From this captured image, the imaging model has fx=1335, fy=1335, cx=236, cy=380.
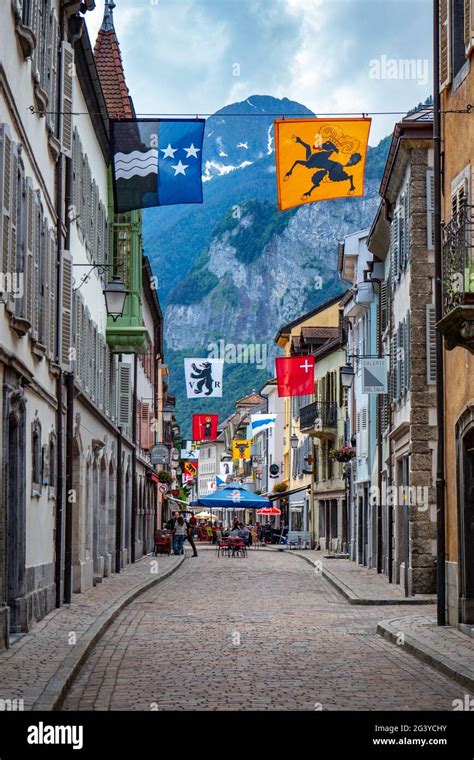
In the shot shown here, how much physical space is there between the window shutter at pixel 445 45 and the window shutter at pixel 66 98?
Answer: 5.87m

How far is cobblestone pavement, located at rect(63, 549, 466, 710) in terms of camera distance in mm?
12094

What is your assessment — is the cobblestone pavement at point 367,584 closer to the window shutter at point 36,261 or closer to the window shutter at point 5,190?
the window shutter at point 36,261

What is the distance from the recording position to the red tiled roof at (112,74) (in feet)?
112

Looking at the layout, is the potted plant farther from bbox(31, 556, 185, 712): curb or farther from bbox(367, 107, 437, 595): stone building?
bbox(31, 556, 185, 712): curb

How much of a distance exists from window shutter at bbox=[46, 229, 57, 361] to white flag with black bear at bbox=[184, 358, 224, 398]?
35.5 metres

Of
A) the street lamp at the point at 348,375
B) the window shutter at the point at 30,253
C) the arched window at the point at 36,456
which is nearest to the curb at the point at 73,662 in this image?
the arched window at the point at 36,456

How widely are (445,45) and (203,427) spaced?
2472 inches

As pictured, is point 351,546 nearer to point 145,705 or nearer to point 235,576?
point 235,576

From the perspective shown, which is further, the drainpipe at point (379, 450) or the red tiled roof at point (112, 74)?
the drainpipe at point (379, 450)

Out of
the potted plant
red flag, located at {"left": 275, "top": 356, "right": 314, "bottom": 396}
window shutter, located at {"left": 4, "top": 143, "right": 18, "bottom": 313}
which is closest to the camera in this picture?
window shutter, located at {"left": 4, "top": 143, "right": 18, "bottom": 313}

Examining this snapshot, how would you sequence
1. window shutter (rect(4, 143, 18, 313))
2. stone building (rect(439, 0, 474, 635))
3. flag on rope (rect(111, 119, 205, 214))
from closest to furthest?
window shutter (rect(4, 143, 18, 313)) < stone building (rect(439, 0, 474, 635)) < flag on rope (rect(111, 119, 205, 214))

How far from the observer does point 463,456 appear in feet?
60.8

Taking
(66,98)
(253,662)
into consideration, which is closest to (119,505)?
(66,98)

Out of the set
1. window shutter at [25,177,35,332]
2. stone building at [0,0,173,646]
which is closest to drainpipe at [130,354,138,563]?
stone building at [0,0,173,646]
